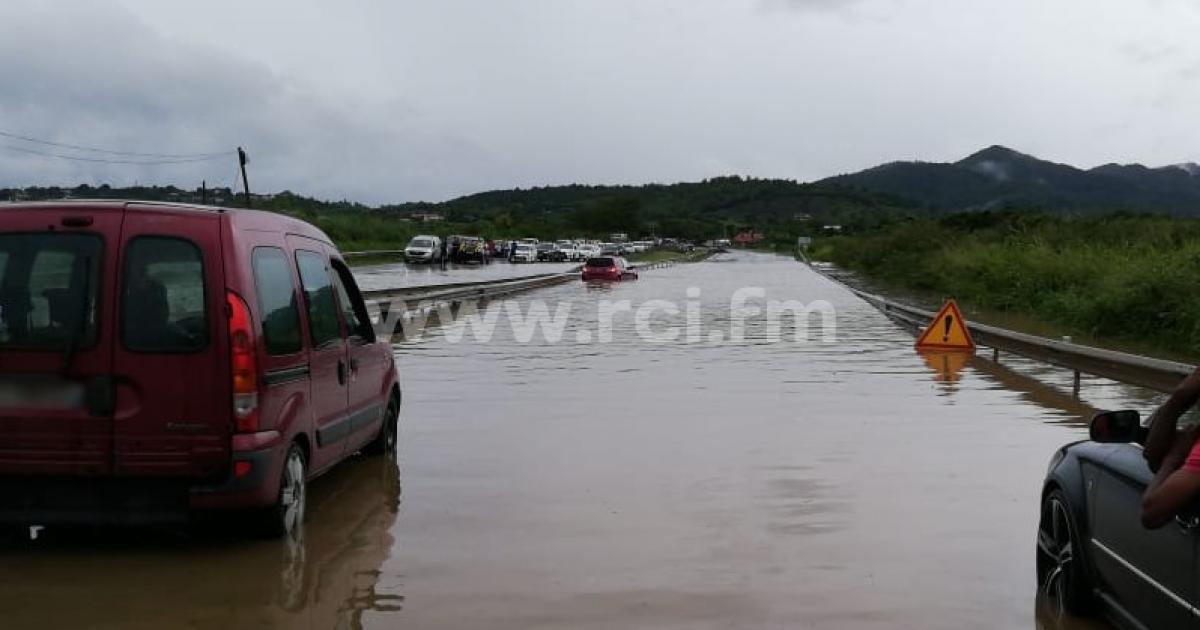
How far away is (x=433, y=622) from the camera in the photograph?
5.93m

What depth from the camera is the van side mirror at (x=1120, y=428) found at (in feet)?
17.9

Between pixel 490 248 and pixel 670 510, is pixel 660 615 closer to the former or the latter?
pixel 670 510

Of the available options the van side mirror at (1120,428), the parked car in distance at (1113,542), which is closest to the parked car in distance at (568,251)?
the parked car in distance at (1113,542)

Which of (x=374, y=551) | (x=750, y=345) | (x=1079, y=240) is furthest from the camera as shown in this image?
(x=1079, y=240)

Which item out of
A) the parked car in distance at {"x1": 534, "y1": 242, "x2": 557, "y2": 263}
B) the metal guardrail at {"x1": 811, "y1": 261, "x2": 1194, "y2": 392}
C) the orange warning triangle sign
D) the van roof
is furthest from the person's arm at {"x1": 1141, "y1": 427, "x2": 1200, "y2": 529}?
the parked car in distance at {"x1": 534, "y1": 242, "x2": 557, "y2": 263}

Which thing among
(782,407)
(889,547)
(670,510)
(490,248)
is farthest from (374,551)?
(490,248)

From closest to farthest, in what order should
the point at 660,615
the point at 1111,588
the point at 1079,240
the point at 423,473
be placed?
the point at 1111,588
the point at 660,615
the point at 423,473
the point at 1079,240

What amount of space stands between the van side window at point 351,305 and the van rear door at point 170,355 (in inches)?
82.5

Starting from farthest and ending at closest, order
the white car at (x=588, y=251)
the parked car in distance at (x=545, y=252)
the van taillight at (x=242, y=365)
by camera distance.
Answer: the white car at (x=588, y=251), the parked car in distance at (x=545, y=252), the van taillight at (x=242, y=365)

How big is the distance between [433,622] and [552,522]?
2.24 m

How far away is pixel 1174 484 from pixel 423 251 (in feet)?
221

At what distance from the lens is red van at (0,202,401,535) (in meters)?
6.71

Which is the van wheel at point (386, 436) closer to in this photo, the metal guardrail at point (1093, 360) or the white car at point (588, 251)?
the metal guardrail at point (1093, 360)

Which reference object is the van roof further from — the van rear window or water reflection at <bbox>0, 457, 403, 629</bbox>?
water reflection at <bbox>0, 457, 403, 629</bbox>
